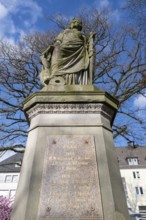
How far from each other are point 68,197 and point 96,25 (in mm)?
13656

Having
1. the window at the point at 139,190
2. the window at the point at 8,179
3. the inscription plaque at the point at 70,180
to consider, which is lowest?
the inscription plaque at the point at 70,180

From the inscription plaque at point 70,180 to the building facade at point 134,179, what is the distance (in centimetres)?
3011

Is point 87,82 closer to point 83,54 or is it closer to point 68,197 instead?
point 83,54

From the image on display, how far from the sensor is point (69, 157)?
11.1 ft

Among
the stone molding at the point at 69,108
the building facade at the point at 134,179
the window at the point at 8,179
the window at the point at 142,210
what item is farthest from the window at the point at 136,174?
the stone molding at the point at 69,108

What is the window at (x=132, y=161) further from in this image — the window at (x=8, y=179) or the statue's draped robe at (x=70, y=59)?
the statue's draped robe at (x=70, y=59)

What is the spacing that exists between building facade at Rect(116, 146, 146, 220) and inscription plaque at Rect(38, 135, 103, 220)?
30107mm

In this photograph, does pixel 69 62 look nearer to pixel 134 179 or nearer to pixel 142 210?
pixel 142 210

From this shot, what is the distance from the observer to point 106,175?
3277mm

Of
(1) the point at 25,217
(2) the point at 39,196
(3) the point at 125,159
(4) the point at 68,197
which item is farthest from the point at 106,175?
(3) the point at 125,159

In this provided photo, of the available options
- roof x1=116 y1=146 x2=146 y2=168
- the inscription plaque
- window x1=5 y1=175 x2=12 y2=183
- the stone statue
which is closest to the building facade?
roof x1=116 y1=146 x2=146 y2=168

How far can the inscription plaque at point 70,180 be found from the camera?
2.86 meters

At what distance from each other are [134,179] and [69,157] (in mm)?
34228

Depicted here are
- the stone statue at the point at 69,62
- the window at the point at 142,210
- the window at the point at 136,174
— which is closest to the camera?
the stone statue at the point at 69,62
